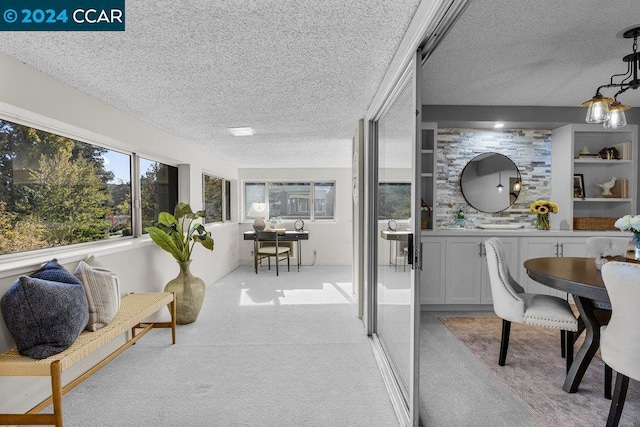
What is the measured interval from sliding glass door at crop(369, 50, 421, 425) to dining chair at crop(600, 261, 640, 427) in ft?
3.22

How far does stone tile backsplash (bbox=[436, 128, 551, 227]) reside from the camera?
14.1 feet

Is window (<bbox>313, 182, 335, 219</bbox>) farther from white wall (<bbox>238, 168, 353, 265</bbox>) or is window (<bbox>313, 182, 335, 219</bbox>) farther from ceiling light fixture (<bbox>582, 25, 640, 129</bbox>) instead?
ceiling light fixture (<bbox>582, 25, 640, 129</bbox>)

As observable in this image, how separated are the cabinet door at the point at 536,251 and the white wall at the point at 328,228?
3869mm

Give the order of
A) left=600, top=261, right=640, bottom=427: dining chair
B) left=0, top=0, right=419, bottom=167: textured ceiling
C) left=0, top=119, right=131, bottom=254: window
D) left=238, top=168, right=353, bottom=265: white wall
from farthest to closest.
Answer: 1. left=238, top=168, right=353, bottom=265: white wall
2. left=0, top=119, right=131, bottom=254: window
3. left=600, top=261, right=640, bottom=427: dining chair
4. left=0, top=0, right=419, bottom=167: textured ceiling

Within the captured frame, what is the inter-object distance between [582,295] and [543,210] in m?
2.26

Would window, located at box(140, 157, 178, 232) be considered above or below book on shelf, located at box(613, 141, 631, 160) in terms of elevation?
below

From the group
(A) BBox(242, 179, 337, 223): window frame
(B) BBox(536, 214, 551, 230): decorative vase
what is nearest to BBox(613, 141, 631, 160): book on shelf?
(B) BBox(536, 214, 551, 230): decorative vase

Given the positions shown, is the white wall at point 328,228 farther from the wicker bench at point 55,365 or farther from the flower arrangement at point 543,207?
the wicker bench at point 55,365

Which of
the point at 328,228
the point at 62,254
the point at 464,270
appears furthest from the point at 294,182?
the point at 62,254

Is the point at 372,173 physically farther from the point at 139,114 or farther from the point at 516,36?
the point at 139,114

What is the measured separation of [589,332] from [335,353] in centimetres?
180

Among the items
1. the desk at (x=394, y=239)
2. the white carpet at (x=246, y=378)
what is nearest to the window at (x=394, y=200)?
the desk at (x=394, y=239)

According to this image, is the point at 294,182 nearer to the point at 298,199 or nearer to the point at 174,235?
A: the point at 298,199

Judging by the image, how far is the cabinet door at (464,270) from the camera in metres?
3.87
